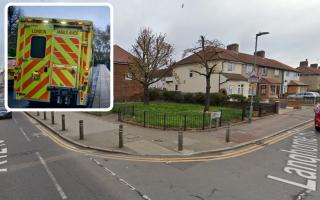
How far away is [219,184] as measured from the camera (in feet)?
20.3

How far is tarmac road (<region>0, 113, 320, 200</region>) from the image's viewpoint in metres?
5.55

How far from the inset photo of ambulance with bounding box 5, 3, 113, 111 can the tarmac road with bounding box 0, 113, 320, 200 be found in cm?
433

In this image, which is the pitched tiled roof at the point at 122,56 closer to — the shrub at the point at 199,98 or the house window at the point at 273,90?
the shrub at the point at 199,98

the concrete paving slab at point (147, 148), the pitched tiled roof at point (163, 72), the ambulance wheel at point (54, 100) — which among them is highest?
the pitched tiled roof at point (163, 72)

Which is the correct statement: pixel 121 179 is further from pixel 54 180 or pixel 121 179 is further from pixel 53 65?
pixel 53 65

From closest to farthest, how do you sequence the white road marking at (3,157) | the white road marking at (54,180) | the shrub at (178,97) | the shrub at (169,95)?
the white road marking at (54,180), the white road marking at (3,157), the shrub at (178,97), the shrub at (169,95)

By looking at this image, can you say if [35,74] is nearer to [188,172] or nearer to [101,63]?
[101,63]

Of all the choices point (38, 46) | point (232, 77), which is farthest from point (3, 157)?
point (232, 77)

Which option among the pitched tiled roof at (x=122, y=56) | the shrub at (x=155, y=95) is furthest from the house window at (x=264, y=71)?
the pitched tiled roof at (x=122, y=56)

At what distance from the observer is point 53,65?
1596 mm

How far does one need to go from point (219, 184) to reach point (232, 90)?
2683 cm

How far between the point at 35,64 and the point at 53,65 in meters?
0.13

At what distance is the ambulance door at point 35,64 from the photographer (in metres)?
1.59

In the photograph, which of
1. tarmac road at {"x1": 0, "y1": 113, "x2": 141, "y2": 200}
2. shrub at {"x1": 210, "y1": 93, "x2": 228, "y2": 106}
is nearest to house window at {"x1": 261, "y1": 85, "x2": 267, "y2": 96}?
shrub at {"x1": 210, "y1": 93, "x2": 228, "y2": 106}
